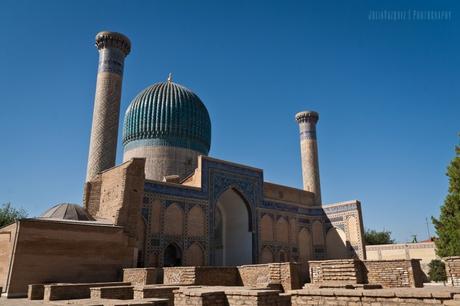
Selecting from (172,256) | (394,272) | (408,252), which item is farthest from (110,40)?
(408,252)

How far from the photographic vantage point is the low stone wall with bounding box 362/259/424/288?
26.0 feet

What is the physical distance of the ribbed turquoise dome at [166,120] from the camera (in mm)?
19672

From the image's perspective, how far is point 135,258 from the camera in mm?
12469

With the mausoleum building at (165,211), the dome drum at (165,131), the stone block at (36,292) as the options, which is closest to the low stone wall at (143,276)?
the mausoleum building at (165,211)

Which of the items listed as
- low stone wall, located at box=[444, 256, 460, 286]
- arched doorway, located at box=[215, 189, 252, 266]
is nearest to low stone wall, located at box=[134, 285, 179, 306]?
low stone wall, located at box=[444, 256, 460, 286]

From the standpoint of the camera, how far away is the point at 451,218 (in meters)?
13.7

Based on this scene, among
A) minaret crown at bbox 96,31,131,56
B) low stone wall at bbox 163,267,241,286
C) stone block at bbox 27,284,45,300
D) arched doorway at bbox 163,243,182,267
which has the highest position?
minaret crown at bbox 96,31,131,56

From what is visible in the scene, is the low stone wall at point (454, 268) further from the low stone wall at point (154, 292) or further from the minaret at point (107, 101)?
the minaret at point (107, 101)

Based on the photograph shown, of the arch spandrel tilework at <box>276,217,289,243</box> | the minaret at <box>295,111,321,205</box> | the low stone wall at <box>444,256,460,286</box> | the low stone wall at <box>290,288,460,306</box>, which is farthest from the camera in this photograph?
the minaret at <box>295,111,321,205</box>

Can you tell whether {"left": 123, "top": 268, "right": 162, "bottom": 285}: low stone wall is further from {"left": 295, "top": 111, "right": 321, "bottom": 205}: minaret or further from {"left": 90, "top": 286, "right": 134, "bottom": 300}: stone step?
{"left": 295, "top": 111, "right": 321, "bottom": 205}: minaret

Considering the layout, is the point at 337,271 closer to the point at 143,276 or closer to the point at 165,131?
the point at 143,276

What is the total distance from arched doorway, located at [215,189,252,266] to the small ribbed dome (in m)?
6.79

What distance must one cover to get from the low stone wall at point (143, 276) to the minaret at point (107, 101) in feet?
18.4

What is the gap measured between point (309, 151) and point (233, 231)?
7815 millimetres
